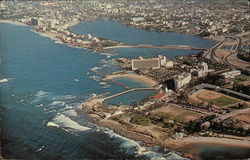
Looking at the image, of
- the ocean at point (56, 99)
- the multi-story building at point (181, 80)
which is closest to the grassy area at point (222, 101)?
the multi-story building at point (181, 80)

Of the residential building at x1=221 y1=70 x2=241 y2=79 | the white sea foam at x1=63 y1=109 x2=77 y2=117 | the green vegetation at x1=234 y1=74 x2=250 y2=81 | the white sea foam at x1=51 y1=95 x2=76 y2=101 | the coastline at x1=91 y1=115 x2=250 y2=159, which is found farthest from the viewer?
the residential building at x1=221 y1=70 x2=241 y2=79

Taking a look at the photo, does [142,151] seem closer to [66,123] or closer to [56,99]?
[66,123]

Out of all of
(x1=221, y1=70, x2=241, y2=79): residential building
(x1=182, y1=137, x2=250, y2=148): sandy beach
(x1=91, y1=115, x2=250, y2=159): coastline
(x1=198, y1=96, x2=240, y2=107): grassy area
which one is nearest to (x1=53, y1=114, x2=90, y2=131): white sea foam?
(x1=91, y1=115, x2=250, y2=159): coastline

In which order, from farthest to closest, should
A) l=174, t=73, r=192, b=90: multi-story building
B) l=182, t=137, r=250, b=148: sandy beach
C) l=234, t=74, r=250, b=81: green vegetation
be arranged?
l=234, t=74, r=250, b=81: green vegetation
l=174, t=73, r=192, b=90: multi-story building
l=182, t=137, r=250, b=148: sandy beach

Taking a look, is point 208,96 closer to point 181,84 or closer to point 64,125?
point 181,84

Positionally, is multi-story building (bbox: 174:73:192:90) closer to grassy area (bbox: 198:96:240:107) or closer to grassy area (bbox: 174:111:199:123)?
grassy area (bbox: 198:96:240:107)

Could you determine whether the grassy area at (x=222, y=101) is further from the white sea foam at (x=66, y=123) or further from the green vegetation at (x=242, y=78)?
the white sea foam at (x=66, y=123)

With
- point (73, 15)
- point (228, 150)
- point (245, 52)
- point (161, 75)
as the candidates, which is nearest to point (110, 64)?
point (161, 75)

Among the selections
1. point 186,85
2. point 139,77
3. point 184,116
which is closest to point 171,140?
point 184,116

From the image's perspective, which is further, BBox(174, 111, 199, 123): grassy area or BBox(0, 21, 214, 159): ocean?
BBox(174, 111, 199, 123): grassy area
